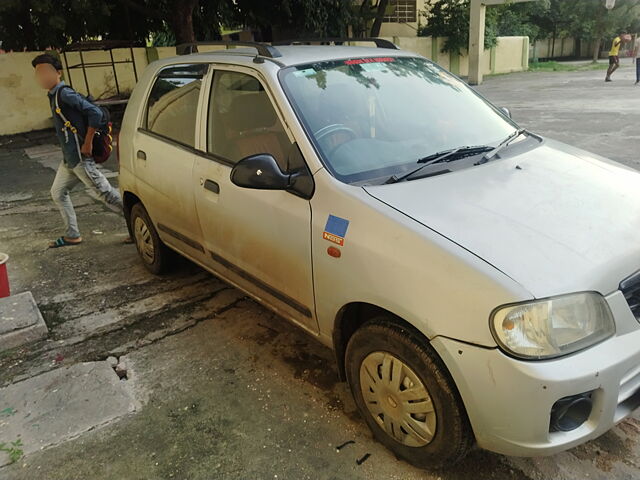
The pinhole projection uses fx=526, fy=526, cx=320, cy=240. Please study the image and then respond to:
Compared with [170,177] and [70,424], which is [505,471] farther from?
[170,177]

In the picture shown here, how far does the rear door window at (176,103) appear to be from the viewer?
12.0ft

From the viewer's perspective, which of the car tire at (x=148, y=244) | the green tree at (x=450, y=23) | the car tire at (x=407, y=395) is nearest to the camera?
the car tire at (x=407, y=395)

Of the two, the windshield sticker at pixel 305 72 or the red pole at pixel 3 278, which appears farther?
the red pole at pixel 3 278

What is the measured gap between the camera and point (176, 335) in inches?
147

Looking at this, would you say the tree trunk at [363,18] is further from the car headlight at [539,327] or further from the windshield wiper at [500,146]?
the car headlight at [539,327]

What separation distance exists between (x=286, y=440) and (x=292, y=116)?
169 cm

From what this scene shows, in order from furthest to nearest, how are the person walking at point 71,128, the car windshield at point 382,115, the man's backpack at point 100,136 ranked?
the man's backpack at point 100,136
the person walking at point 71,128
the car windshield at point 382,115

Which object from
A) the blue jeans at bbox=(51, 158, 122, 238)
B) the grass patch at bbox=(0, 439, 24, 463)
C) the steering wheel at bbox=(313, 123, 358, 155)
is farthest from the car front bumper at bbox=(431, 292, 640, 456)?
the blue jeans at bbox=(51, 158, 122, 238)

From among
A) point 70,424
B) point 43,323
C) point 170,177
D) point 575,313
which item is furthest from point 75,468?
point 575,313

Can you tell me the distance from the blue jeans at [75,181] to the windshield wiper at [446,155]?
3.37 m

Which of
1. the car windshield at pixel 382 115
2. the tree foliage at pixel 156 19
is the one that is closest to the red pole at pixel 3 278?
the car windshield at pixel 382 115

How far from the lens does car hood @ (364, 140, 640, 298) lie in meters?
2.03

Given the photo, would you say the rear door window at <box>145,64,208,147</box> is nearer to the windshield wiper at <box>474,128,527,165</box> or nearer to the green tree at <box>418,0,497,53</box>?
the windshield wiper at <box>474,128,527,165</box>

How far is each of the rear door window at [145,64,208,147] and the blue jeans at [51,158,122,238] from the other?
122 centimetres
